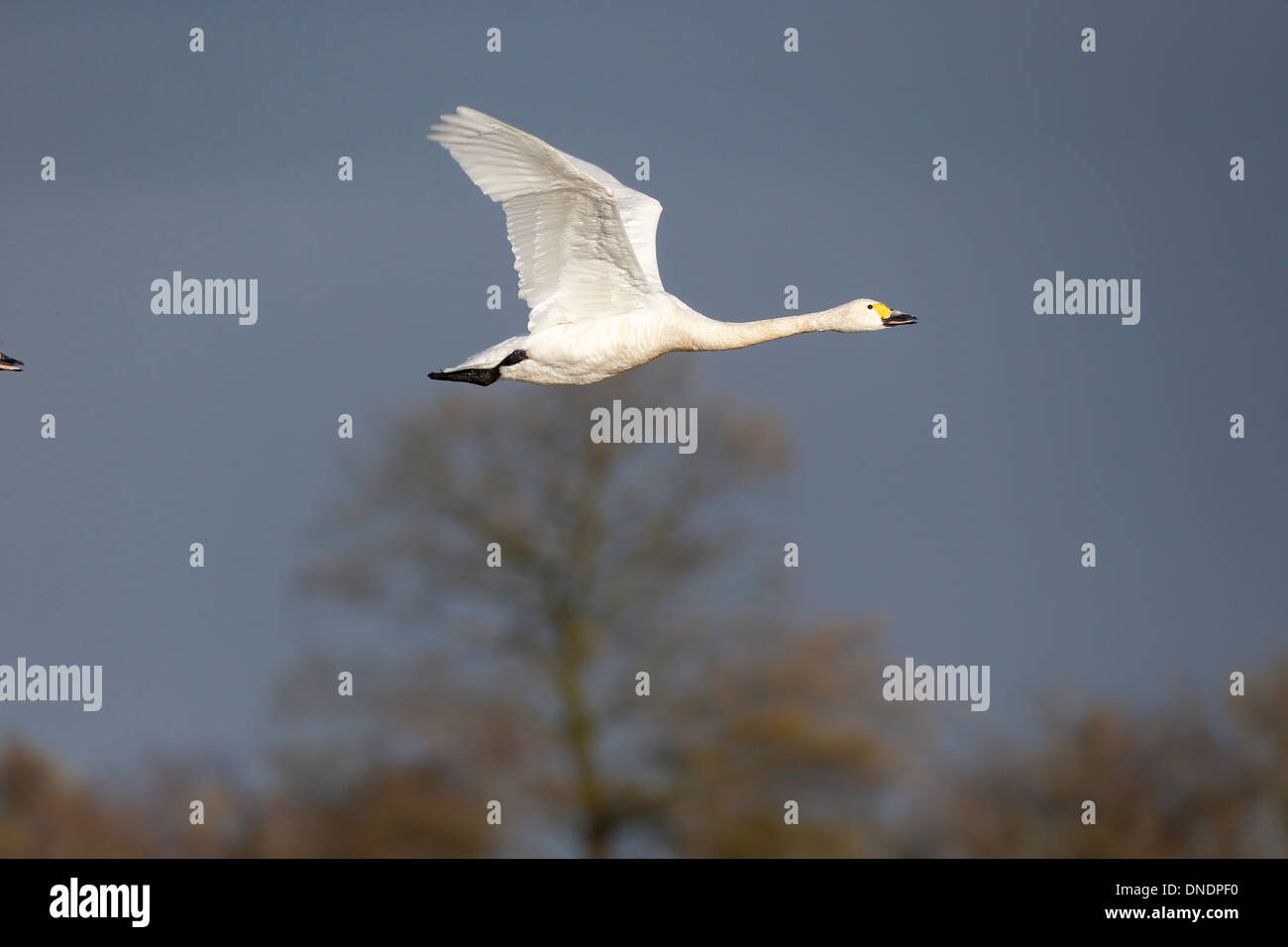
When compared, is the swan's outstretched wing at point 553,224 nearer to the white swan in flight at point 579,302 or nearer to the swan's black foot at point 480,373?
the white swan in flight at point 579,302

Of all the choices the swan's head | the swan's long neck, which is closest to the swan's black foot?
the swan's long neck

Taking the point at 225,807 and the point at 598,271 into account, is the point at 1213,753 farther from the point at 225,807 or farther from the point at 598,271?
the point at 598,271

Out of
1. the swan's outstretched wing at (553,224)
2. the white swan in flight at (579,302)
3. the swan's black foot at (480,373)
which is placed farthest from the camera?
the swan's black foot at (480,373)

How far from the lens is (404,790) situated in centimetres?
3091

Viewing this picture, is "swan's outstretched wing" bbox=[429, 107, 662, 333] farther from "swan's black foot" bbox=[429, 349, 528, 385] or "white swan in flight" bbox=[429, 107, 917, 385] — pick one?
"swan's black foot" bbox=[429, 349, 528, 385]

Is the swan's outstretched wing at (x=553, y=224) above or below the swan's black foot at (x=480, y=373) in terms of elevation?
above

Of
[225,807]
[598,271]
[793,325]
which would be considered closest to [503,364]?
[598,271]

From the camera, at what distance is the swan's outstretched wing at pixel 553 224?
18.0 meters

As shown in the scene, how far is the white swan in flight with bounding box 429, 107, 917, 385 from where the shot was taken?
18703mm

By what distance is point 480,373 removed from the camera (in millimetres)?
19141

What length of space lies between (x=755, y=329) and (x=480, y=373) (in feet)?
8.08

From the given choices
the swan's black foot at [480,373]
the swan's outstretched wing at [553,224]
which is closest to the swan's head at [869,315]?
the swan's outstretched wing at [553,224]

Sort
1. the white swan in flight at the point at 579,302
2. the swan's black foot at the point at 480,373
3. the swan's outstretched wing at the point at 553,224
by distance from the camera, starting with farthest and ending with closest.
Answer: the swan's black foot at the point at 480,373 → the white swan in flight at the point at 579,302 → the swan's outstretched wing at the point at 553,224

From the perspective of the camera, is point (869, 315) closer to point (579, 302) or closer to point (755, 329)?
point (755, 329)
